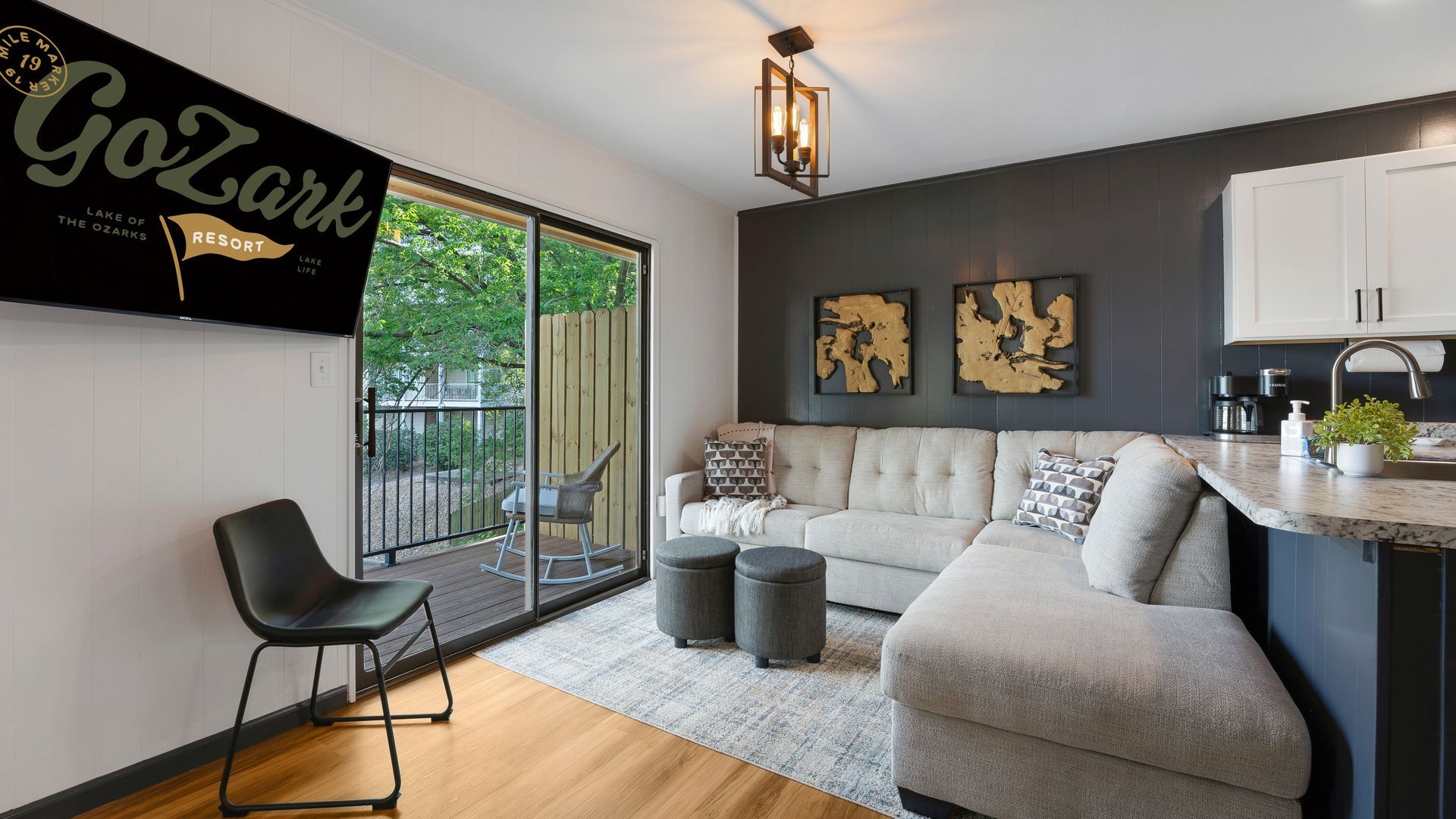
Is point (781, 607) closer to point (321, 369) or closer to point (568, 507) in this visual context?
point (568, 507)

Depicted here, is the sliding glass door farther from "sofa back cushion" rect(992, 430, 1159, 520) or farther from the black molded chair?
"sofa back cushion" rect(992, 430, 1159, 520)

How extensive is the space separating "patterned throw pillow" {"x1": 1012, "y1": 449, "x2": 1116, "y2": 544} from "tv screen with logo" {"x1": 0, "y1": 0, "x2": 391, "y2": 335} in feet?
10.2

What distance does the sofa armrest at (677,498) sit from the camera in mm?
3828

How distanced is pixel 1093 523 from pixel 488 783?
7.34 ft

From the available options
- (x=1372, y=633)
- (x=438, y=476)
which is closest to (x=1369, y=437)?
(x=1372, y=633)

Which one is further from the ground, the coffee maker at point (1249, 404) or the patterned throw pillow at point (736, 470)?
the coffee maker at point (1249, 404)

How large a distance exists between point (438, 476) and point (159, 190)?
306 cm

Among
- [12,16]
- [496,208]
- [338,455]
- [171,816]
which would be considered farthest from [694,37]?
[171,816]

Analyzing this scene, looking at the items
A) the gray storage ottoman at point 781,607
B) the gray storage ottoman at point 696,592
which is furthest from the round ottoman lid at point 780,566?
the gray storage ottoman at point 696,592

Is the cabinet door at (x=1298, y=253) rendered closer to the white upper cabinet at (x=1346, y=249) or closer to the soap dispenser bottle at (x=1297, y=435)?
the white upper cabinet at (x=1346, y=249)

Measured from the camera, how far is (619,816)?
5.74 feet

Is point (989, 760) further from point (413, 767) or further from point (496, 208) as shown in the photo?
point (496, 208)

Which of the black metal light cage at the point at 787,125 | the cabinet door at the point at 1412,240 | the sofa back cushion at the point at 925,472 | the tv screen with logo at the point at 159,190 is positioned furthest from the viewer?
the sofa back cushion at the point at 925,472

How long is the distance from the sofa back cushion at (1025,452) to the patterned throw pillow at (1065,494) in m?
0.10
